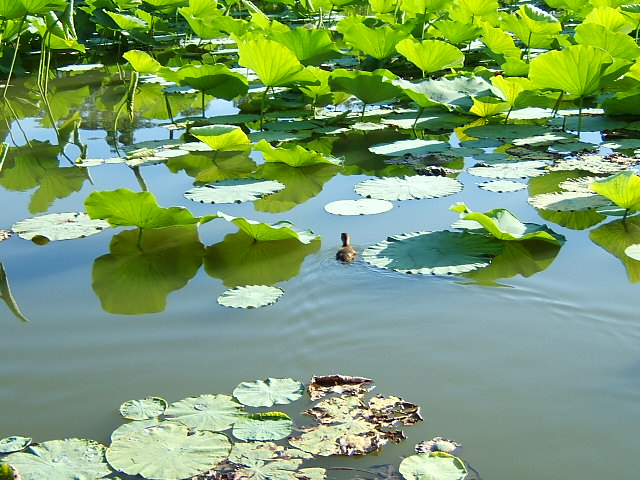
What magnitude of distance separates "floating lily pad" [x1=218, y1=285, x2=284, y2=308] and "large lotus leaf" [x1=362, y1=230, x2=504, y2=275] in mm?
307

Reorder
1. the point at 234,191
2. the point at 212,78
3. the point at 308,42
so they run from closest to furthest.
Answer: the point at 234,191
the point at 212,78
the point at 308,42

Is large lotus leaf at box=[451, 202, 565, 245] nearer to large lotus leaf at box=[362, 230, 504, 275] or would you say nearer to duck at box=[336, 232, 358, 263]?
large lotus leaf at box=[362, 230, 504, 275]

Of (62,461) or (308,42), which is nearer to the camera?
(62,461)

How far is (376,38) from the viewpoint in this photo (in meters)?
4.52

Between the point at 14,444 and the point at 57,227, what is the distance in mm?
1148

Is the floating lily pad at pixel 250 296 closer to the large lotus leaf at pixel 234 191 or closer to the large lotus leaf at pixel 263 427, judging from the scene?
the large lotus leaf at pixel 263 427

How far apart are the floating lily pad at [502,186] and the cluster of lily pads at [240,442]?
139 centimetres

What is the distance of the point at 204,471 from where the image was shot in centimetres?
134

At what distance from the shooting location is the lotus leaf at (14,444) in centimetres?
142

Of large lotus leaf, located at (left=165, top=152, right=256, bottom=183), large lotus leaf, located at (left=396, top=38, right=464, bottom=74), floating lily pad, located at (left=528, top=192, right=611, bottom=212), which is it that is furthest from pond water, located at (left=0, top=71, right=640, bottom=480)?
large lotus leaf, located at (left=396, top=38, right=464, bottom=74)

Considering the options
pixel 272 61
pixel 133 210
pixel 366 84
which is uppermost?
pixel 272 61

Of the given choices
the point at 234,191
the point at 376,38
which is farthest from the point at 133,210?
the point at 376,38

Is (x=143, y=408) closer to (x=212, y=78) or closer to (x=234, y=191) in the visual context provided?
(x=234, y=191)

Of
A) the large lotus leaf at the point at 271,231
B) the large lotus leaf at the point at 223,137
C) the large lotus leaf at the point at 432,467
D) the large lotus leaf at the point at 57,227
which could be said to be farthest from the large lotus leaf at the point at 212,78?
the large lotus leaf at the point at 432,467
